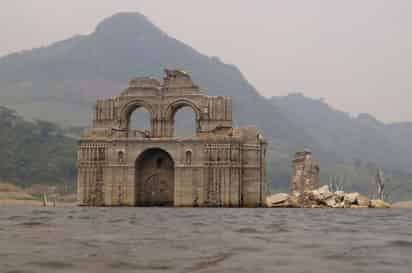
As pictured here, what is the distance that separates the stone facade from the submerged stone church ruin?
6981mm

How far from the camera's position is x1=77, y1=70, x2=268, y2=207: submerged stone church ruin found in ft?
202

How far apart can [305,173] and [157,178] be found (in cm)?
→ 1492

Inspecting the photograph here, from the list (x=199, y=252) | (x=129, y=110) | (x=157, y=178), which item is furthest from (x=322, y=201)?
(x=199, y=252)

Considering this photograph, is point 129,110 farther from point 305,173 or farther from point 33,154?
point 33,154

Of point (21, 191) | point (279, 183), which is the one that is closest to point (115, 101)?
point (21, 191)

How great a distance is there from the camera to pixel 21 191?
94438mm

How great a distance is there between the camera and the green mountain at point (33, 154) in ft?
341

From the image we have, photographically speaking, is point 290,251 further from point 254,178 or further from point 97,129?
point 97,129

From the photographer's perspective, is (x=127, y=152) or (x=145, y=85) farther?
(x=145, y=85)

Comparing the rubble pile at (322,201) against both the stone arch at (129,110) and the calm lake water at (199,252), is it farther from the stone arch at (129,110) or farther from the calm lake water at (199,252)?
the calm lake water at (199,252)

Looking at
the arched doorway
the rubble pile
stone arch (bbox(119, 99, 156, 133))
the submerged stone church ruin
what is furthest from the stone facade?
stone arch (bbox(119, 99, 156, 133))

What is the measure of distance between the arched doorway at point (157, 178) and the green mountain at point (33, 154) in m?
41.1

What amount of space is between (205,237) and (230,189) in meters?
42.0

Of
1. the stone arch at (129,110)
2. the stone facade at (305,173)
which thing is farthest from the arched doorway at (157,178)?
the stone facade at (305,173)
